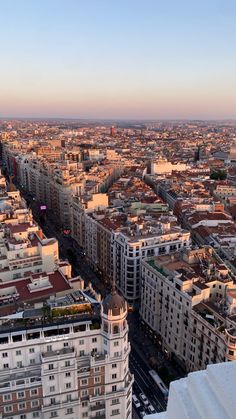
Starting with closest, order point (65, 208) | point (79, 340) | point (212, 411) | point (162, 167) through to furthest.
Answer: point (212, 411), point (79, 340), point (65, 208), point (162, 167)

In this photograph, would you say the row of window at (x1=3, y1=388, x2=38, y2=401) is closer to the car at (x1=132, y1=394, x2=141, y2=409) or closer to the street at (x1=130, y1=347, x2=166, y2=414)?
the street at (x1=130, y1=347, x2=166, y2=414)

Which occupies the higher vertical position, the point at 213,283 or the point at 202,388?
the point at 202,388

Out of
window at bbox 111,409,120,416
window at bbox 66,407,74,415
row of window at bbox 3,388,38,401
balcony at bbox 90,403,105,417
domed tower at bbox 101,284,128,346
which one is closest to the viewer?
row of window at bbox 3,388,38,401

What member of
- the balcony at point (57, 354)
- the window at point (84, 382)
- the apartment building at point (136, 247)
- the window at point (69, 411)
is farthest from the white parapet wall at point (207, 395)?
the apartment building at point (136, 247)

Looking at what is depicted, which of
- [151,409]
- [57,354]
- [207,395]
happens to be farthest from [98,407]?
[207,395]

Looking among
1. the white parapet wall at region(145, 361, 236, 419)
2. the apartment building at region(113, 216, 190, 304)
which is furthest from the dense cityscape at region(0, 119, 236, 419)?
the apartment building at region(113, 216, 190, 304)

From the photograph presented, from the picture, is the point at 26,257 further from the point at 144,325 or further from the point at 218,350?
the point at 218,350

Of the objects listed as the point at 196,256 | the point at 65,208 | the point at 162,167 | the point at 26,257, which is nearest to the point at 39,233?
the point at 26,257
